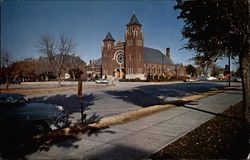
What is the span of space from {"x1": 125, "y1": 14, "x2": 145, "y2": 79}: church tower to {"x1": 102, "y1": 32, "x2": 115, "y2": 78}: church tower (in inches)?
356

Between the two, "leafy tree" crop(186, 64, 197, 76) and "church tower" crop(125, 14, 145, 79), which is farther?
"leafy tree" crop(186, 64, 197, 76)

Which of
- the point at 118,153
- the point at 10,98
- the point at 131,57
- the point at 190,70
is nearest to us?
the point at 118,153

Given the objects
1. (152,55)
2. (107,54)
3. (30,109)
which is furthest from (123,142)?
(152,55)

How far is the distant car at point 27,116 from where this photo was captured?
5191mm

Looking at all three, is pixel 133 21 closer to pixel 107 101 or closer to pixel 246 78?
pixel 107 101

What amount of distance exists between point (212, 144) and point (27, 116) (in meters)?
5.34

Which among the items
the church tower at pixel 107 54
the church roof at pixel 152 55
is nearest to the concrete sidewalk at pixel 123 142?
the church roof at pixel 152 55

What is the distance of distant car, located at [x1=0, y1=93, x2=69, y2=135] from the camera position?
5.19 m

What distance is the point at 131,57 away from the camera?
65.0 meters

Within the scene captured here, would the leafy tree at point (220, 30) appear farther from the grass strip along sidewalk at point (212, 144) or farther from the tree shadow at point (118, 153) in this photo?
the tree shadow at point (118, 153)

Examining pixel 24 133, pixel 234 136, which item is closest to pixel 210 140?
pixel 234 136

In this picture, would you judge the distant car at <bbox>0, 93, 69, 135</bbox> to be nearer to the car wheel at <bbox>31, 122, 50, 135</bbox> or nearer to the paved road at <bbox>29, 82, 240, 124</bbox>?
the car wheel at <bbox>31, 122, 50, 135</bbox>

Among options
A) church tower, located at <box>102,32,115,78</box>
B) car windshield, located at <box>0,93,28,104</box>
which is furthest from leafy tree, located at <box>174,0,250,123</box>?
church tower, located at <box>102,32,115,78</box>

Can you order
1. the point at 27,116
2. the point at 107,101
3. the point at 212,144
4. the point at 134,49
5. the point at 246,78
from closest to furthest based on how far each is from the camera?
the point at 212,144 → the point at 27,116 → the point at 246,78 → the point at 107,101 → the point at 134,49
